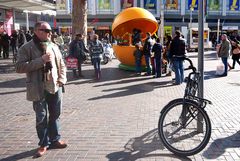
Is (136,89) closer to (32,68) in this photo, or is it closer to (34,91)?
(34,91)

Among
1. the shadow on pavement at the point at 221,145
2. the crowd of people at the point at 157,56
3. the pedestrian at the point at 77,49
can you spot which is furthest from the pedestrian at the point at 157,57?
the shadow on pavement at the point at 221,145

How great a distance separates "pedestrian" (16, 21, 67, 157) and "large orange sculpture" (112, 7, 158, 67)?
9742 millimetres

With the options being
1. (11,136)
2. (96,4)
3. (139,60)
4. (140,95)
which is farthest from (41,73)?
(96,4)

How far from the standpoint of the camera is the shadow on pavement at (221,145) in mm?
4844

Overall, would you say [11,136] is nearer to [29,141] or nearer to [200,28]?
[29,141]

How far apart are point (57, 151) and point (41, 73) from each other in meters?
1.19

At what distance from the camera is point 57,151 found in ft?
16.4

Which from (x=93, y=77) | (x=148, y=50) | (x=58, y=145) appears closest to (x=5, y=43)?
(x=93, y=77)

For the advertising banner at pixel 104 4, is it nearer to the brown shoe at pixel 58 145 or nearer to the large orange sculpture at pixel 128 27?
the large orange sculpture at pixel 128 27

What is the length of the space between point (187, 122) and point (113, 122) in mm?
1838

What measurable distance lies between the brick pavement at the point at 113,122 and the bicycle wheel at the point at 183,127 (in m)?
0.14

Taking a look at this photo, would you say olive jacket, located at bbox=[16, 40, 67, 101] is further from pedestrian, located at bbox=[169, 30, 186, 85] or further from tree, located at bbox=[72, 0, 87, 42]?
tree, located at bbox=[72, 0, 87, 42]

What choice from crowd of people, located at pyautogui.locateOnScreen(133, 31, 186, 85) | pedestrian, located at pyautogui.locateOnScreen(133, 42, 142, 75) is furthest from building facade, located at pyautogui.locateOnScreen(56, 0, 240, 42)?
crowd of people, located at pyautogui.locateOnScreen(133, 31, 186, 85)

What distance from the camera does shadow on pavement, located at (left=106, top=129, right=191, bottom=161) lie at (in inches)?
188
